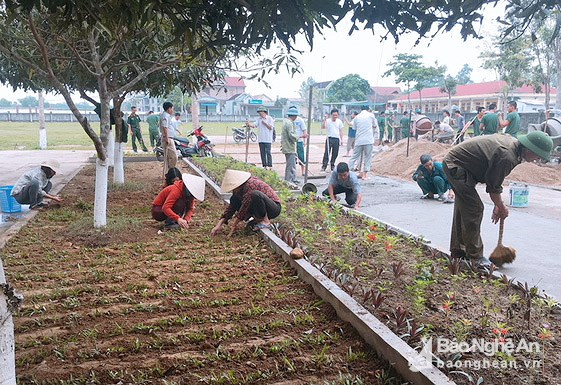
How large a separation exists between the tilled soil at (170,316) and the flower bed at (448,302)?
0.36 metres

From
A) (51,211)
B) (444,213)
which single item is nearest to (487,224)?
(444,213)

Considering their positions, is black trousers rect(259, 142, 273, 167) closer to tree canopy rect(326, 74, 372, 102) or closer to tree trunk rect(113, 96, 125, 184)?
tree trunk rect(113, 96, 125, 184)

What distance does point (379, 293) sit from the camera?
3479 mm

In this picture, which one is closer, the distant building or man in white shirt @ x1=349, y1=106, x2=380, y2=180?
man in white shirt @ x1=349, y1=106, x2=380, y2=180

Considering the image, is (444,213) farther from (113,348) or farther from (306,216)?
(113,348)

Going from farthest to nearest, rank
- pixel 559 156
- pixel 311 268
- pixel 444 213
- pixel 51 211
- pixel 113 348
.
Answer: pixel 559 156, pixel 444 213, pixel 51 211, pixel 311 268, pixel 113 348

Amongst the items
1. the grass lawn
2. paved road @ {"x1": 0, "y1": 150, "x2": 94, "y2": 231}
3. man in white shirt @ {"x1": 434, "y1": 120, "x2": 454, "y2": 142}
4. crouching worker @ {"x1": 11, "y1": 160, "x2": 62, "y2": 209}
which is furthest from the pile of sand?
crouching worker @ {"x1": 11, "y1": 160, "x2": 62, "y2": 209}

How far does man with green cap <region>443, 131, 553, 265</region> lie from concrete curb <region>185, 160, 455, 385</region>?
5.62 ft

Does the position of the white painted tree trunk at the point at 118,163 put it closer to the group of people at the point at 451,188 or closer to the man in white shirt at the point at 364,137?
the group of people at the point at 451,188

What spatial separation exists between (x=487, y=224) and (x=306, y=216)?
2.77 m

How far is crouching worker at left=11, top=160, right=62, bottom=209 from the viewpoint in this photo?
Result: 22.2ft

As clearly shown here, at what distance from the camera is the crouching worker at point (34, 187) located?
22.2 feet

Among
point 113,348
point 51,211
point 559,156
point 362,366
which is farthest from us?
point 559,156

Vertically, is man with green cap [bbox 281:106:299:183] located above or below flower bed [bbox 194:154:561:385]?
above
